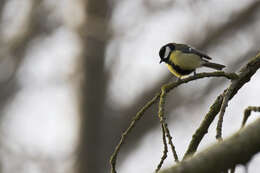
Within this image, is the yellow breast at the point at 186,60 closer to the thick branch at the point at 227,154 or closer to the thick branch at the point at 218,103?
the thick branch at the point at 218,103

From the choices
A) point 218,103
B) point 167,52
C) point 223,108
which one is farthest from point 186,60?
point 223,108

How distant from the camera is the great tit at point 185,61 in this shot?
3225mm

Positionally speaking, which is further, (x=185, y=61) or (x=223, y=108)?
(x=185, y=61)

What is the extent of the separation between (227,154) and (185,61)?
220 cm

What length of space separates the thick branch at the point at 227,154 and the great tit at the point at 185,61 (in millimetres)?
2079

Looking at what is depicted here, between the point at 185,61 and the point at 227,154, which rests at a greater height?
the point at 185,61

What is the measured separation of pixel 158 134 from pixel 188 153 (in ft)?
19.5

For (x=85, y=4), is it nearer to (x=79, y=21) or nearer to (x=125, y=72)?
(x=79, y=21)

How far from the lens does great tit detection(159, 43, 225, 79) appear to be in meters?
3.22

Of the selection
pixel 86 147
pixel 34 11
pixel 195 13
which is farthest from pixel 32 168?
pixel 195 13

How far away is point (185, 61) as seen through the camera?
3.23 metres

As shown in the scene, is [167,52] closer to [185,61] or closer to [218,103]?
[185,61]

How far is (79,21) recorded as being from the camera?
727cm

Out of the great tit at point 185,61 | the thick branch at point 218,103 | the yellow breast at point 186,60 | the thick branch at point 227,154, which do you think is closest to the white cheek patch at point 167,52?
the great tit at point 185,61
